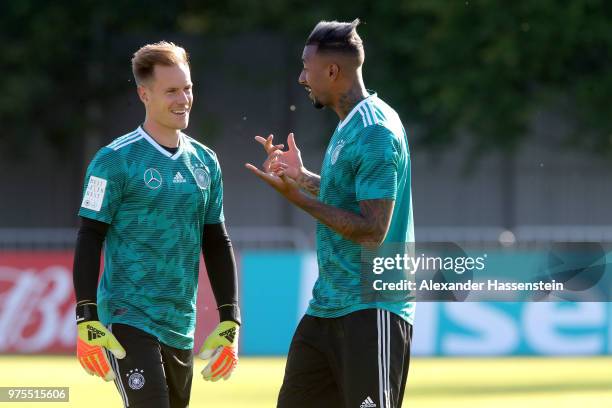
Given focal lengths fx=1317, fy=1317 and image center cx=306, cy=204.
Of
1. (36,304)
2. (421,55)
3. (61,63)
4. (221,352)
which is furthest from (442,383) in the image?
(61,63)

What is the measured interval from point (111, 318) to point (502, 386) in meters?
7.42

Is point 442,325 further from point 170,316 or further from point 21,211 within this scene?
point 21,211

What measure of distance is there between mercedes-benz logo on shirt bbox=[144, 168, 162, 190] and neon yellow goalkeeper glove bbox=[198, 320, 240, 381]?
760mm

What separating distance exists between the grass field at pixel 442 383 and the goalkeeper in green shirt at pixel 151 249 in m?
4.91

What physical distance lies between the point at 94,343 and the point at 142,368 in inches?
9.5

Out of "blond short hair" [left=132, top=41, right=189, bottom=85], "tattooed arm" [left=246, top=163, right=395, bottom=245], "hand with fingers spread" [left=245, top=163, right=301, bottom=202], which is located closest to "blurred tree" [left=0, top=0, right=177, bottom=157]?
"blond short hair" [left=132, top=41, right=189, bottom=85]

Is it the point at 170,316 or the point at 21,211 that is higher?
the point at 21,211

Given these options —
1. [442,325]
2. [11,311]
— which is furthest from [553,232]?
[11,311]

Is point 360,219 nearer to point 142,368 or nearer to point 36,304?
point 142,368

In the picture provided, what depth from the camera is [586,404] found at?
1116 centimetres

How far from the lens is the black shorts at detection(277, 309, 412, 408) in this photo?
18.0 feet

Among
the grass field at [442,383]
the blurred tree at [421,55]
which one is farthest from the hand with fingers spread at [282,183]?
the blurred tree at [421,55]

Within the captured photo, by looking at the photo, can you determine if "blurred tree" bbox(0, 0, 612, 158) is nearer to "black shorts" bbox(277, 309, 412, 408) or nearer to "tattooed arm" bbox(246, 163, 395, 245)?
"black shorts" bbox(277, 309, 412, 408)

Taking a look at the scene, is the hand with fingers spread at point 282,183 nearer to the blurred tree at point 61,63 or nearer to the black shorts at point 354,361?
the black shorts at point 354,361
